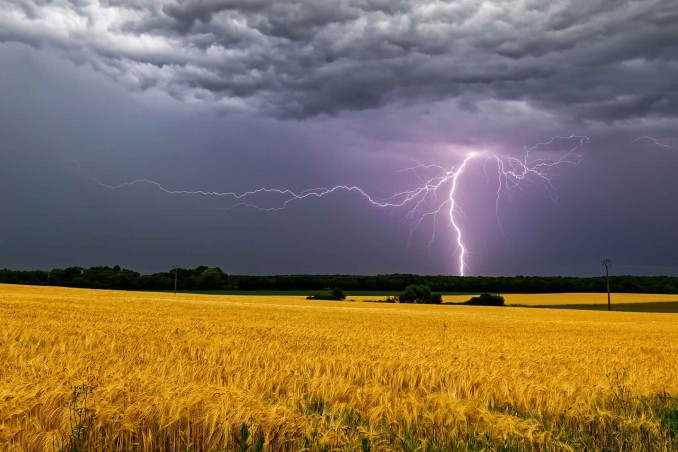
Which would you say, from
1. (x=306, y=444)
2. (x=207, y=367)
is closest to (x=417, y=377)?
(x=207, y=367)

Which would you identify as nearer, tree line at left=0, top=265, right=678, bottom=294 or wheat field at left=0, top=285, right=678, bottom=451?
wheat field at left=0, top=285, right=678, bottom=451

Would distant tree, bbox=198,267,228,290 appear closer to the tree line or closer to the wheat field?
the tree line

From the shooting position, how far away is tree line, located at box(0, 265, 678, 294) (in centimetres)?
10606

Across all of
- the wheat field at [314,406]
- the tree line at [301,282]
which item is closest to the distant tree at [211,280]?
the tree line at [301,282]

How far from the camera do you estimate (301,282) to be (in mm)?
116812

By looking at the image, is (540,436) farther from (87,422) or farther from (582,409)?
(87,422)

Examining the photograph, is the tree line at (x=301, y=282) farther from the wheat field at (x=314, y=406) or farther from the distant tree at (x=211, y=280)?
the wheat field at (x=314, y=406)

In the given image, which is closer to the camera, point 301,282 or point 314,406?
point 314,406

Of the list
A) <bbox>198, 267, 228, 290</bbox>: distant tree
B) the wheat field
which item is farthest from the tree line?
the wheat field

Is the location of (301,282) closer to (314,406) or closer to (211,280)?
(211,280)

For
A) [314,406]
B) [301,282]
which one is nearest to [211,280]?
[301,282]

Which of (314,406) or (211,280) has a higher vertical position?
(314,406)

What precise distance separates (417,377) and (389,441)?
394cm

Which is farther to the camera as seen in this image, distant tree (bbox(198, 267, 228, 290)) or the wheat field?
distant tree (bbox(198, 267, 228, 290))
